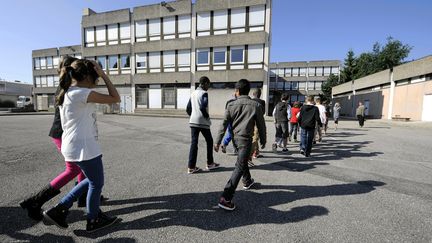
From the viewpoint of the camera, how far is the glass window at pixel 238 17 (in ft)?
71.2

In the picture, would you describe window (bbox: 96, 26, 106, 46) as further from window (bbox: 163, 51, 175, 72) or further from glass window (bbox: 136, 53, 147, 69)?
window (bbox: 163, 51, 175, 72)

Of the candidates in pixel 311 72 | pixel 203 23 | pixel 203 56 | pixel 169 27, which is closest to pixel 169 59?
pixel 169 27

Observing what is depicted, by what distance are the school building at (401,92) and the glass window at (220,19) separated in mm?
→ 17635

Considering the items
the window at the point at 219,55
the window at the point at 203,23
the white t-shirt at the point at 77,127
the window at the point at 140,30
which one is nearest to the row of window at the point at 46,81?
the window at the point at 140,30

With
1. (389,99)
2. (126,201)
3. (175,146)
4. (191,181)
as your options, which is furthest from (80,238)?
(389,99)

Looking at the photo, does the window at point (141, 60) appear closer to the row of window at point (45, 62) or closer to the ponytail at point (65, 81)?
the row of window at point (45, 62)

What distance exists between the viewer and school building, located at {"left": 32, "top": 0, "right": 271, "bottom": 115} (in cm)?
2167

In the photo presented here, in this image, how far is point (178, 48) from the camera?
24000 millimetres

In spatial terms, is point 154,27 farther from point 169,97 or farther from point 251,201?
point 251,201

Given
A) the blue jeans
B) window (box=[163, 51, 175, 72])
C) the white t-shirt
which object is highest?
window (box=[163, 51, 175, 72])

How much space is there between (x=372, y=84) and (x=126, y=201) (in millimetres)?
31917

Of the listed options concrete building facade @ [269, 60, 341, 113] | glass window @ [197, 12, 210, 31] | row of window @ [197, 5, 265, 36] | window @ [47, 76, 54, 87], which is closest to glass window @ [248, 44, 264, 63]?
row of window @ [197, 5, 265, 36]

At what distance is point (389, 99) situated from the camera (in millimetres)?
23219

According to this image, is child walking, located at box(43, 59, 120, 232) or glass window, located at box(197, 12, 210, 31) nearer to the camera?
child walking, located at box(43, 59, 120, 232)
